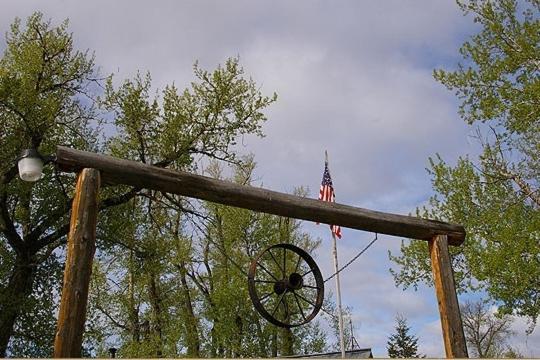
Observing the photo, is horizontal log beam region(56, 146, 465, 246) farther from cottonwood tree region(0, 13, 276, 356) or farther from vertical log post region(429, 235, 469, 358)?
cottonwood tree region(0, 13, 276, 356)

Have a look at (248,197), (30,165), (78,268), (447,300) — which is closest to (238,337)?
(447,300)

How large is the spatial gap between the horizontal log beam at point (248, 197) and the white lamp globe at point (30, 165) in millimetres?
519

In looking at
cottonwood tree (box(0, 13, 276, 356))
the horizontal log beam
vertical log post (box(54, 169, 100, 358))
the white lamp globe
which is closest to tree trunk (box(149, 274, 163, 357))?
cottonwood tree (box(0, 13, 276, 356))

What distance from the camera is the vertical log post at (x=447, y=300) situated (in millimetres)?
6891

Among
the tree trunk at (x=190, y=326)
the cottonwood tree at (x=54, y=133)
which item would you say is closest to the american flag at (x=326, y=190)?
the cottonwood tree at (x=54, y=133)

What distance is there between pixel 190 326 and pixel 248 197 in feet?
61.7

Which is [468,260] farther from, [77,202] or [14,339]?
[77,202]

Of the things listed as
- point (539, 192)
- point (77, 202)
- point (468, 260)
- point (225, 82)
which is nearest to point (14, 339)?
point (225, 82)

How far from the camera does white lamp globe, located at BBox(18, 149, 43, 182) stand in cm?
588

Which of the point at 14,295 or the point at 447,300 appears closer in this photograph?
the point at 447,300

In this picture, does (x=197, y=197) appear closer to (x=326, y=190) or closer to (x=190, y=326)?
(x=326, y=190)

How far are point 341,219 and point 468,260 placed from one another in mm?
11884

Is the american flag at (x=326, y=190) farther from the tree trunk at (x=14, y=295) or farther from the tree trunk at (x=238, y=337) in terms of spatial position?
the tree trunk at (x=238, y=337)

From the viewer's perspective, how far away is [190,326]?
24.0 metres
